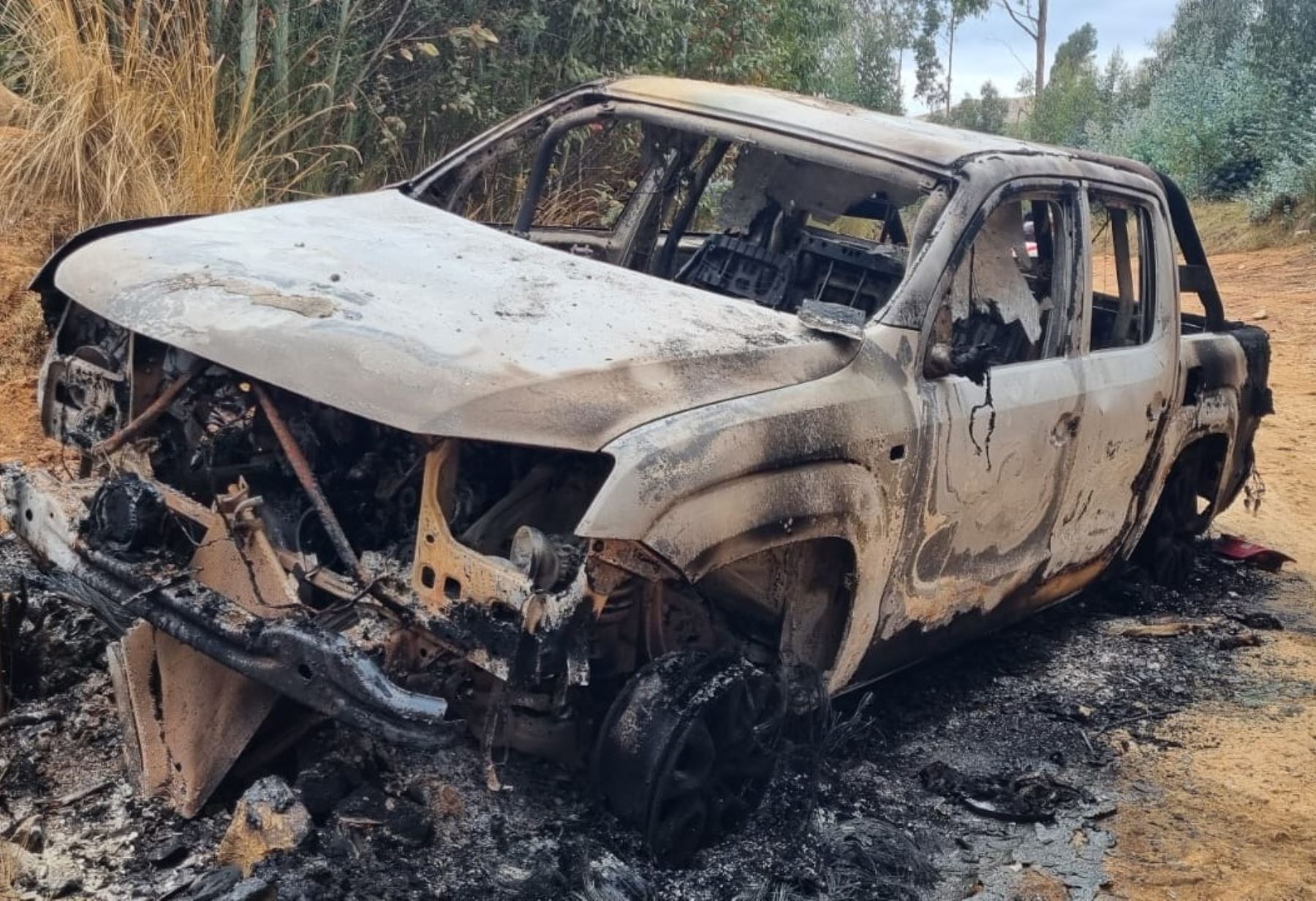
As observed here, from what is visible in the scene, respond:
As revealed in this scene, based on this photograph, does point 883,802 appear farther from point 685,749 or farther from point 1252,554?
point 1252,554

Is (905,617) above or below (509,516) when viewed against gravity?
below

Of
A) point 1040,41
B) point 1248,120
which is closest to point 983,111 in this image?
point 1040,41

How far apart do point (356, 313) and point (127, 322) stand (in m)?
0.58

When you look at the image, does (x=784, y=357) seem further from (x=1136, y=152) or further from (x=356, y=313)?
(x=1136, y=152)

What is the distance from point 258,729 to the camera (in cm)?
336

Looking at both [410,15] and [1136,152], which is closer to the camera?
[410,15]

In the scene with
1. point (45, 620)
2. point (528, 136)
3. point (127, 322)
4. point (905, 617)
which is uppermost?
point (528, 136)

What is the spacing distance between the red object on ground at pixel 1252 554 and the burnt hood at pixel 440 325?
3.70 m

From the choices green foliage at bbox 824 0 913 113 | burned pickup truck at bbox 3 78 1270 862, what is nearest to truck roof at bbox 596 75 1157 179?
burned pickup truck at bbox 3 78 1270 862

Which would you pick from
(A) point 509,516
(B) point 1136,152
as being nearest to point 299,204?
(A) point 509,516

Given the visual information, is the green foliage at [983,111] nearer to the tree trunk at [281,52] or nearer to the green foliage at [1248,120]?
the green foliage at [1248,120]

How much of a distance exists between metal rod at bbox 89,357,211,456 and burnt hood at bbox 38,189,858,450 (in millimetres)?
225

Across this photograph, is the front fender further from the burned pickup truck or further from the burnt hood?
the burnt hood

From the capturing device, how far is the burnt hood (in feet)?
9.77
